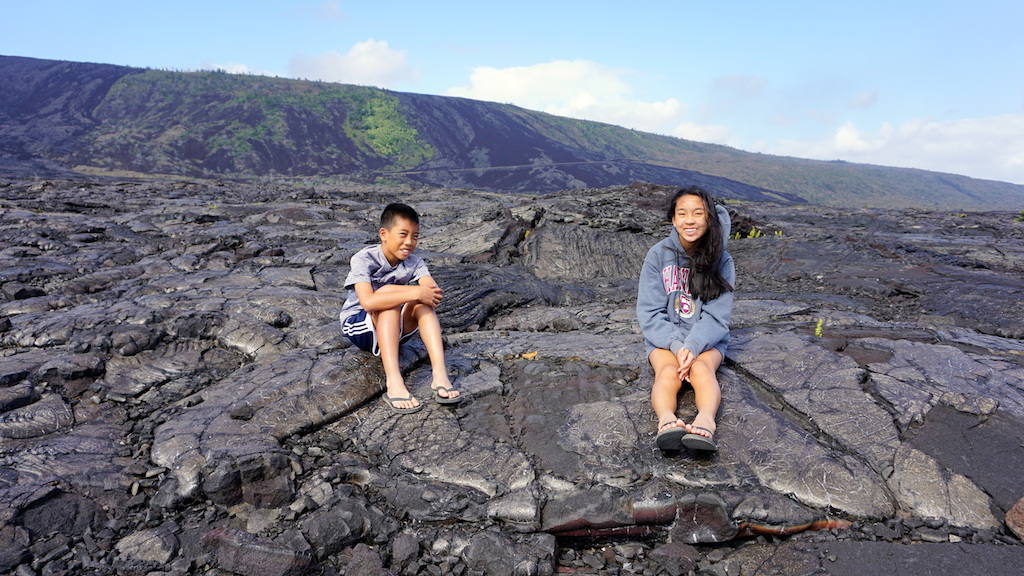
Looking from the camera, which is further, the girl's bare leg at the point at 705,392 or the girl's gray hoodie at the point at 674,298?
the girl's gray hoodie at the point at 674,298

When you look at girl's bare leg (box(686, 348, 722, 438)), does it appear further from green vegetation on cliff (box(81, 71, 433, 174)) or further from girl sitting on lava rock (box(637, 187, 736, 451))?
green vegetation on cliff (box(81, 71, 433, 174))

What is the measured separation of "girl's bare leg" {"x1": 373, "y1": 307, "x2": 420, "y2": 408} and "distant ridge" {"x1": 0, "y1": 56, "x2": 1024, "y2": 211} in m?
30.7

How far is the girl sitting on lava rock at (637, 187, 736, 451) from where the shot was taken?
10.9ft

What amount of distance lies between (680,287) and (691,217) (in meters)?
0.49

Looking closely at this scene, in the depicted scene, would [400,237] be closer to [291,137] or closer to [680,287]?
[680,287]

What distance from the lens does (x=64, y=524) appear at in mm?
2670

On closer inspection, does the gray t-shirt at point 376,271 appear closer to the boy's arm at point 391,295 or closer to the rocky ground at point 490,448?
the boy's arm at point 391,295

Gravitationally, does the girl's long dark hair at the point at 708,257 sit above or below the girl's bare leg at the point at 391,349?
above

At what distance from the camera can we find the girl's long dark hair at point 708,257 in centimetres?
357

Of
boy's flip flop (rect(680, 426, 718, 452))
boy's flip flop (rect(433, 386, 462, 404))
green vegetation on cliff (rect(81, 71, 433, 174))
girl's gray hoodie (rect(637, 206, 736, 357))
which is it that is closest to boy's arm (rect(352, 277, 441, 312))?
boy's flip flop (rect(433, 386, 462, 404))

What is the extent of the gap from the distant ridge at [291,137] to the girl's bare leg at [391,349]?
3068 cm

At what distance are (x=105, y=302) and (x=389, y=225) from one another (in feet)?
14.1

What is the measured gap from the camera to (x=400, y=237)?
12.3 ft

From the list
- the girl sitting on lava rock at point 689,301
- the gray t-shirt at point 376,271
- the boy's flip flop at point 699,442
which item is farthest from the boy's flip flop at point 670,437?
the gray t-shirt at point 376,271
